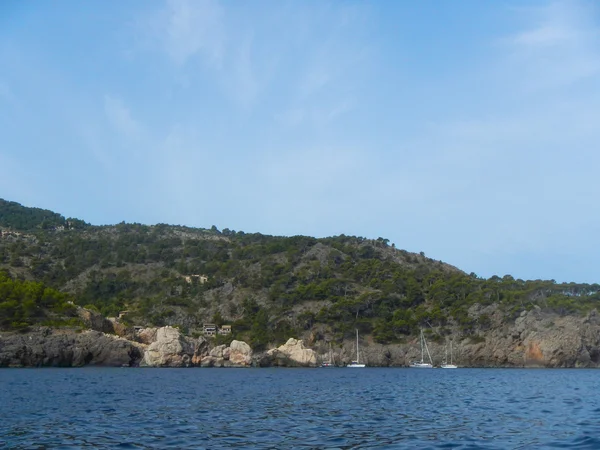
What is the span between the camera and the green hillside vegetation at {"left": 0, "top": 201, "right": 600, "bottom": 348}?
109 metres

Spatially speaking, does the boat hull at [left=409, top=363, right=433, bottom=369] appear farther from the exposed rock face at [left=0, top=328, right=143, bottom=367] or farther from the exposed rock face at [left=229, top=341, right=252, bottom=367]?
the exposed rock face at [left=0, top=328, right=143, bottom=367]

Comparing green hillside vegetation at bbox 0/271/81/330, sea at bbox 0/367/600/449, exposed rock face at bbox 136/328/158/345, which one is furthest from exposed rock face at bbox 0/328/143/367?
sea at bbox 0/367/600/449

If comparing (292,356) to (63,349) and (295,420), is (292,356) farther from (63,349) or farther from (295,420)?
(295,420)

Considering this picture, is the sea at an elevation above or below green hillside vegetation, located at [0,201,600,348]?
A: below

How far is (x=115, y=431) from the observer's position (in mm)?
19469

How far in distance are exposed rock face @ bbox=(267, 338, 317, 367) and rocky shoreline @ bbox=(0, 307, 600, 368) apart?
0.16m

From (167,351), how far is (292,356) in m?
19.9

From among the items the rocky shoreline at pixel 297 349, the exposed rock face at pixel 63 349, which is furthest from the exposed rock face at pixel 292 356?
the exposed rock face at pixel 63 349

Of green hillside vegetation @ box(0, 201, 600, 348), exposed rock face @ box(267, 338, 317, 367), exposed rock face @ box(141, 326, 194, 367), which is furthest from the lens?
green hillside vegetation @ box(0, 201, 600, 348)

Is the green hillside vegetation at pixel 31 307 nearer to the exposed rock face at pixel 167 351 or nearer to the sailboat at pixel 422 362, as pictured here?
the exposed rock face at pixel 167 351

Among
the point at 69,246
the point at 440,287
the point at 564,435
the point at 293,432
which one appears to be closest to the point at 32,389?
the point at 293,432

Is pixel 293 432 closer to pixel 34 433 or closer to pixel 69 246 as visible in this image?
pixel 34 433

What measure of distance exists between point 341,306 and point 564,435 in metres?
93.6

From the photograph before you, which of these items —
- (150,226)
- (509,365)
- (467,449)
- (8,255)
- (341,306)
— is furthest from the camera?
(150,226)
